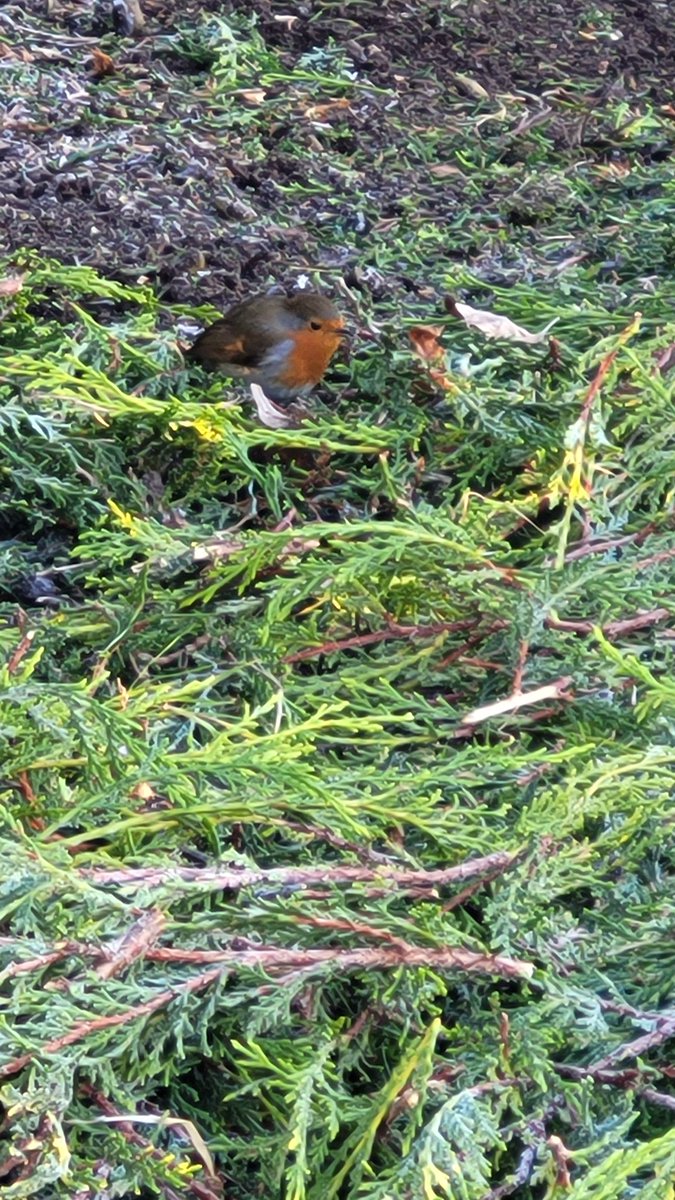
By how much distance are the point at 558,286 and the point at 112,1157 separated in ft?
8.33

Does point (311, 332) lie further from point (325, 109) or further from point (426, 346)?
point (325, 109)

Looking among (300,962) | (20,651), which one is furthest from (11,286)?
(300,962)

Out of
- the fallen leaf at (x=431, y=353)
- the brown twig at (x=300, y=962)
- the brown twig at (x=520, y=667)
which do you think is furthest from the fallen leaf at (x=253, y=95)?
the brown twig at (x=300, y=962)

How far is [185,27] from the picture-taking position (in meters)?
4.77

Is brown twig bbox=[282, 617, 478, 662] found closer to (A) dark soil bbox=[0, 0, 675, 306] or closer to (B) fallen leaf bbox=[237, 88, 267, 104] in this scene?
(A) dark soil bbox=[0, 0, 675, 306]

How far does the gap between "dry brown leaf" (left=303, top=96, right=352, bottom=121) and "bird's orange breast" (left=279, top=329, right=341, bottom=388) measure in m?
1.15

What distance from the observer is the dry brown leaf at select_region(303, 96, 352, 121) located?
14.9 ft

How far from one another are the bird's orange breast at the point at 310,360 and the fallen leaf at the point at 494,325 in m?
0.25

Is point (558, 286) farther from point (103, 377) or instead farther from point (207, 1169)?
point (207, 1169)

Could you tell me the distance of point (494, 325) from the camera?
11.2 feet

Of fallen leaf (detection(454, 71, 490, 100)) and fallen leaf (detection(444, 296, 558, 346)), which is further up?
fallen leaf (detection(444, 296, 558, 346))

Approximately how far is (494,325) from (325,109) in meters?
1.42

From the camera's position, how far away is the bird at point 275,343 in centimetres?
347

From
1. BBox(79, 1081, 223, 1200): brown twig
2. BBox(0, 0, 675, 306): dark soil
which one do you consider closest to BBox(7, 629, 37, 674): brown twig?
BBox(79, 1081, 223, 1200): brown twig
